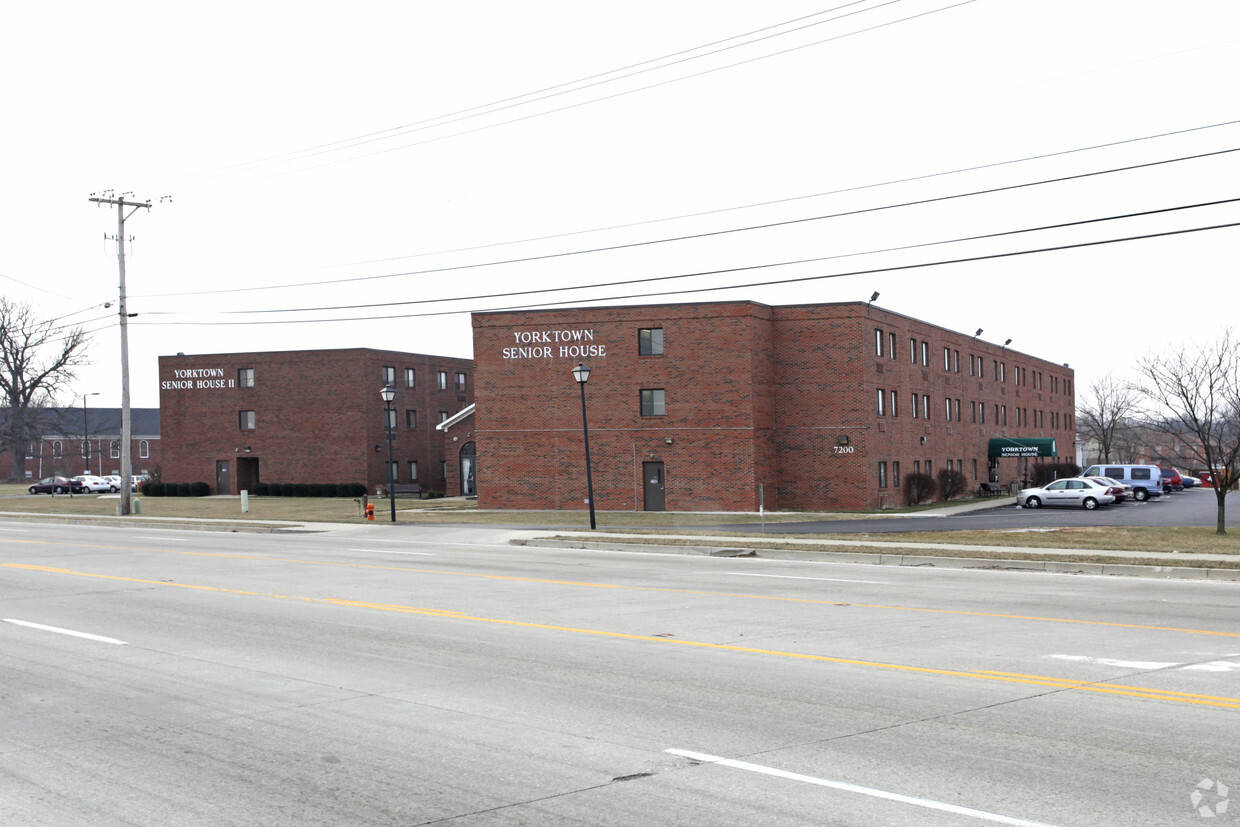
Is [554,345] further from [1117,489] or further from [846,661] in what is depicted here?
[846,661]

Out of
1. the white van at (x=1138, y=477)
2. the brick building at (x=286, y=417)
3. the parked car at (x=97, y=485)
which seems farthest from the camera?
the parked car at (x=97, y=485)

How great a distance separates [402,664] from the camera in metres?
10.7

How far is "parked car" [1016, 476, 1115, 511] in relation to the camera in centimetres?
4922

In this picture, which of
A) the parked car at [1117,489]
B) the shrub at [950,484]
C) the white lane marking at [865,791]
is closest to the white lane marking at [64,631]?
the white lane marking at [865,791]

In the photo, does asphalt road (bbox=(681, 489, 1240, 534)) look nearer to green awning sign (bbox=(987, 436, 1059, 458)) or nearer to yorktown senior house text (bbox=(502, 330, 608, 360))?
green awning sign (bbox=(987, 436, 1059, 458))

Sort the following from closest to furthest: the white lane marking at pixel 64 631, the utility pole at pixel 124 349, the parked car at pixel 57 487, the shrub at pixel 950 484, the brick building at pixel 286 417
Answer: the white lane marking at pixel 64 631 → the utility pole at pixel 124 349 → the shrub at pixel 950 484 → the brick building at pixel 286 417 → the parked car at pixel 57 487

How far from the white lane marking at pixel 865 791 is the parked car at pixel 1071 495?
1812 inches

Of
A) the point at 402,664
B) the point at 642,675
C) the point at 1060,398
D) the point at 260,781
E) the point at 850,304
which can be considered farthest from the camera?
the point at 1060,398

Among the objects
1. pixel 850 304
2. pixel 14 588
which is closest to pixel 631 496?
pixel 850 304

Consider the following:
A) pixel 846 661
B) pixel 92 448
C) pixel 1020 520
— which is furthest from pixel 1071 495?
pixel 92 448

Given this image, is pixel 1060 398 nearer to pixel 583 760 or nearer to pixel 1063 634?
pixel 1063 634

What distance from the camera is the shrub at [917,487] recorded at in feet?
164

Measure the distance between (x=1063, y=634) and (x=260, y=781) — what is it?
29.5 ft

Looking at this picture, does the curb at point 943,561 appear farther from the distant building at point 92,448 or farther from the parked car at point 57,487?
the distant building at point 92,448
